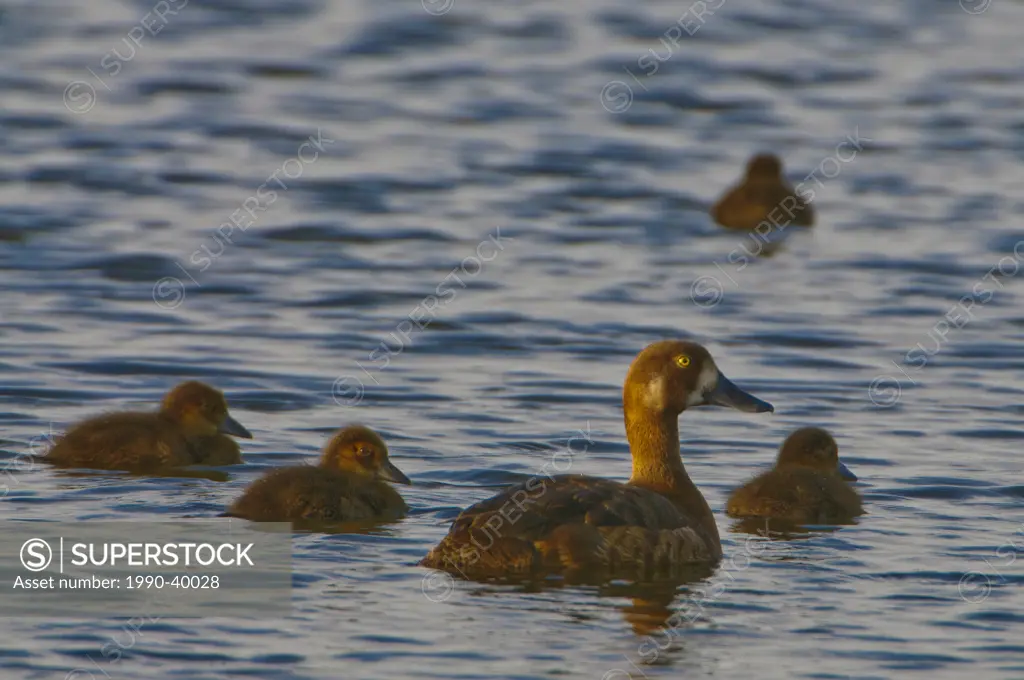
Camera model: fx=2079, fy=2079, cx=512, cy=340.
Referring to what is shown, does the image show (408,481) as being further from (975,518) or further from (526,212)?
(526,212)

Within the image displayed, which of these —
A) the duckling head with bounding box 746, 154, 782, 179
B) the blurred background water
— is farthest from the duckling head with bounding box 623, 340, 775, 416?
the duckling head with bounding box 746, 154, 782, 179

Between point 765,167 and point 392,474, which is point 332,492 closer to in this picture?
point 392,474

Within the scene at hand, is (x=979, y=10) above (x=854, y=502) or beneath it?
above

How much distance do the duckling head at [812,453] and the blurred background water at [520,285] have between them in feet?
0.74

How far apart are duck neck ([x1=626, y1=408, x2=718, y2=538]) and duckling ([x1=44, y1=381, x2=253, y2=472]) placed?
2718 mm

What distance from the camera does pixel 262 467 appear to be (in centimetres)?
1223

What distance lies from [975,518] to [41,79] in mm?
18660

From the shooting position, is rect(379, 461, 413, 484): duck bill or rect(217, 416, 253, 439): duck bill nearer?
rect(379, 461, 413, 484): duck bill

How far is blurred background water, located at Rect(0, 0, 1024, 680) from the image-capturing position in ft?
29.6

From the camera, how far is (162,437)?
472 inches

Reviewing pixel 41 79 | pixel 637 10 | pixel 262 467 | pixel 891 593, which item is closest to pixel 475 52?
pixel 637 10

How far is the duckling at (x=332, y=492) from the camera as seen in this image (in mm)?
10578

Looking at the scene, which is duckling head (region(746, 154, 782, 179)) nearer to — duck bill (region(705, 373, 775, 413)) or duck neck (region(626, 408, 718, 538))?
→ duck bill (region(705, 373, 775, 413))

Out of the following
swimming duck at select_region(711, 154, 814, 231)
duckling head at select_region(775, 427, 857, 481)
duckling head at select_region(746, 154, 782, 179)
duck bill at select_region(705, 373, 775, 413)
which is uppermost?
duckling head at select_region(746, 154, 782, 179)
